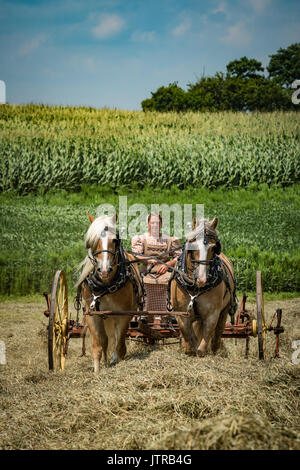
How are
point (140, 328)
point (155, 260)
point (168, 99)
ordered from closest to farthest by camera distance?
point (140, 328), point (155, 260), point (168, 99)

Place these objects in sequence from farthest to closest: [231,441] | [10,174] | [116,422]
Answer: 1. [10,174]
2. [116,422]
3. [231,441]

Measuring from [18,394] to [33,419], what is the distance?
96cm

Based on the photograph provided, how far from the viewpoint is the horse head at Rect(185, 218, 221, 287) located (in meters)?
5.99

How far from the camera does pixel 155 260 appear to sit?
23.6 feet

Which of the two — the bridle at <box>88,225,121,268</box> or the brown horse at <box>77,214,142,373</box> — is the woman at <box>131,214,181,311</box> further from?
the bridle at <box>88,225,121,268</box>

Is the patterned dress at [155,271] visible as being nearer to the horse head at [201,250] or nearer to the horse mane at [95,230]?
the horse head at [201,250]

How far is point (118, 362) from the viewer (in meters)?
6.46

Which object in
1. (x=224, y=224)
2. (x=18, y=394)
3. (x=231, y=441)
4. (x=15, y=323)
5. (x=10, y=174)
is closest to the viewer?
(x=231, y=441)

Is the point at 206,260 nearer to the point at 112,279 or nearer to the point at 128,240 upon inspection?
the point at 112,279

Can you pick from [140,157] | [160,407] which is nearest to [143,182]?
[140,157]

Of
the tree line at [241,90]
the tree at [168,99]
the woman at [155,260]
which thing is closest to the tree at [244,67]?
the tree line at [241,90]

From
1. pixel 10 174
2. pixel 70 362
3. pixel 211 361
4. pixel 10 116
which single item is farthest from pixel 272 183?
pixel 211 361

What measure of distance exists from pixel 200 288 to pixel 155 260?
3.50ft

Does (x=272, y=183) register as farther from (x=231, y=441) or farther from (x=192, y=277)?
(x=231, y=441)
